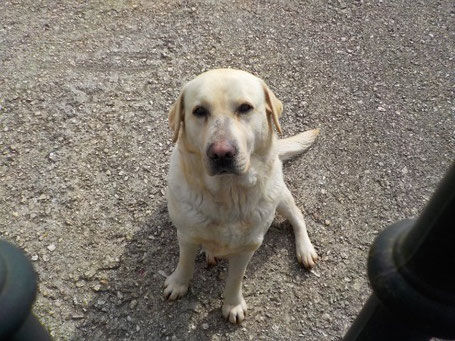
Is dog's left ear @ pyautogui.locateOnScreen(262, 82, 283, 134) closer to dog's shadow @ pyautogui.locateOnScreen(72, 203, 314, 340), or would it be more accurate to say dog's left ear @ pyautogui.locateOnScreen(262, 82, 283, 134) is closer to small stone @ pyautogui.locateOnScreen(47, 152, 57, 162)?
dog's shadow @ pyautogui.locateOnScreen(72, 203, 314, 340)

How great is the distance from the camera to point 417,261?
68cm

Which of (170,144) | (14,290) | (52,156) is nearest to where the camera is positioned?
(14,290)

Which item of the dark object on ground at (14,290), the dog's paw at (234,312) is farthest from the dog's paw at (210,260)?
the dark object on ground at (14,290)

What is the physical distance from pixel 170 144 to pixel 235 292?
4.73ft

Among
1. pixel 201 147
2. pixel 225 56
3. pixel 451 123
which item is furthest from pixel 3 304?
pixel 451 123

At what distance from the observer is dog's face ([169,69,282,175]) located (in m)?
1.99

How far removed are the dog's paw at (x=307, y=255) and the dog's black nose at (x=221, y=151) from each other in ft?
4.31

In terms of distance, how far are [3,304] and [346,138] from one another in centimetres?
350

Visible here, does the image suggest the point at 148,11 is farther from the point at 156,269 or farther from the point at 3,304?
the point at 3,304

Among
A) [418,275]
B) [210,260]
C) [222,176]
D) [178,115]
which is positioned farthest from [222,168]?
[418,275]

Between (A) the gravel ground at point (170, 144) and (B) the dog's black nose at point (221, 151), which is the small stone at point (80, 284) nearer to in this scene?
(A) the gravel ground at point (170, 144)

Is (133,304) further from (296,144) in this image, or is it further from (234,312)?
(296,144)

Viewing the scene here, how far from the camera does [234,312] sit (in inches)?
107

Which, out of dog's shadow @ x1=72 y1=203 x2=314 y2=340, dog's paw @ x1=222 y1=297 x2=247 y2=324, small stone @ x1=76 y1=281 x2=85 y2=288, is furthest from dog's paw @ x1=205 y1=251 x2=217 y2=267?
small stone @ x1=76 y1=281 x2=85 y2=288
